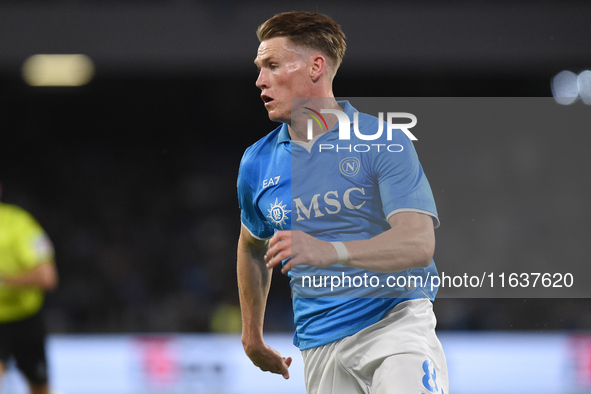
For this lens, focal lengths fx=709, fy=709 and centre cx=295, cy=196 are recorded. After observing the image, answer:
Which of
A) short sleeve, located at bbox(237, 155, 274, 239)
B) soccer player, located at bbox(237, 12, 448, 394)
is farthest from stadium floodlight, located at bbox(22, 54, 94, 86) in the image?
soccer player, located at bbox(237, 12, 448, 394)

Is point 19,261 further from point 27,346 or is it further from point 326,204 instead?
point 326,204

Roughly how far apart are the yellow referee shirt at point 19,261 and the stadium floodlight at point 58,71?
3899mm

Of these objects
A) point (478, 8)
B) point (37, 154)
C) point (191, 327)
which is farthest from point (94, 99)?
point (478, 8)

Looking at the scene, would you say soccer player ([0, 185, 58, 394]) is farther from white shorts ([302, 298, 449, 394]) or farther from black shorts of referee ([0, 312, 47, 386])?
white shorts ([302, 298, 449, 394])

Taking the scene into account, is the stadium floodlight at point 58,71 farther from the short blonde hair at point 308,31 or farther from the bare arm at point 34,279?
the short blonde hair at point 308,31

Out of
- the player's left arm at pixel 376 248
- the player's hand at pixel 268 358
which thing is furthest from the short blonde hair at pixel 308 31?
the player's hand at pixel 268 358

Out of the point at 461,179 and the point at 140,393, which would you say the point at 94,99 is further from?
the point at 461,179

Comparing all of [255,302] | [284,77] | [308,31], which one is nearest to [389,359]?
[255,302]

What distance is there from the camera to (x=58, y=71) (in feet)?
28.5

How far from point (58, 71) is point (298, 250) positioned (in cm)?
777

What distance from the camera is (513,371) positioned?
222 inches

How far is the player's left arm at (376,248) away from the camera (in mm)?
1684

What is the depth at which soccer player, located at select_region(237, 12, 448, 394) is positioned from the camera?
1.84m

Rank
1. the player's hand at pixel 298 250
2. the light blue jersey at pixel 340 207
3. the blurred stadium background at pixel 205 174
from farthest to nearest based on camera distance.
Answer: the blurred stadium background at pixel 205 174 → the light blue jersey at pixel 340 207 → the player's hand at pixel 298 250
